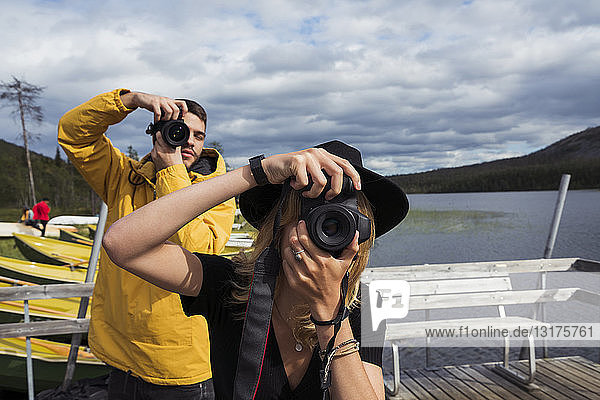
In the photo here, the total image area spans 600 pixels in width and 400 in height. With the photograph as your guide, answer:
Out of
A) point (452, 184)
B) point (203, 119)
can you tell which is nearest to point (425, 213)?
point (452, 184)

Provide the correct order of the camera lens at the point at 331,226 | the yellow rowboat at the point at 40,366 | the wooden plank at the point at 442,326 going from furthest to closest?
1. the yellow rowboat at the point at 40,366
2. the wooden plank at the point at 442,326
3. the camera lens at the point at 331,226

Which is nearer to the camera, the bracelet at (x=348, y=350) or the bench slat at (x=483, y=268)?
the bracelet at (x=348, y=350)

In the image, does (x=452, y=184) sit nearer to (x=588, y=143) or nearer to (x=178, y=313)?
(x=178, y=313)

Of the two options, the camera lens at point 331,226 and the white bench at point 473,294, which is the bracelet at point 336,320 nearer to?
the camera lens at point 331,226

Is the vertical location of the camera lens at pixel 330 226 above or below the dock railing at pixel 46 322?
above

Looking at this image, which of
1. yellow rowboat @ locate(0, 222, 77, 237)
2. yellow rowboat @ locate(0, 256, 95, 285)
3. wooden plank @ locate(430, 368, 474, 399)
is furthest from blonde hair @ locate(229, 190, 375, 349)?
yellow rowboat @ locate(0, 222, 77, 237)

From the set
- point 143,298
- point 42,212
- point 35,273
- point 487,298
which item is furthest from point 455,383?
point 42,212

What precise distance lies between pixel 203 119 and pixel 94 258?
195 centimetres

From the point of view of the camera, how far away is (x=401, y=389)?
4.32 metres

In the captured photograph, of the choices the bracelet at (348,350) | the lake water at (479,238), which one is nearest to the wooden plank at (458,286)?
the bracelet at (348,350)

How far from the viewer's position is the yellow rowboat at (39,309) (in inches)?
241

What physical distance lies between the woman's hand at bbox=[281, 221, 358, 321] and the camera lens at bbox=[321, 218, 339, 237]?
0.14 feet

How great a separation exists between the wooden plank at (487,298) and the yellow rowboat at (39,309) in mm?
4671

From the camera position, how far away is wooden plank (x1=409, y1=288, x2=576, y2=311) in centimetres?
391
